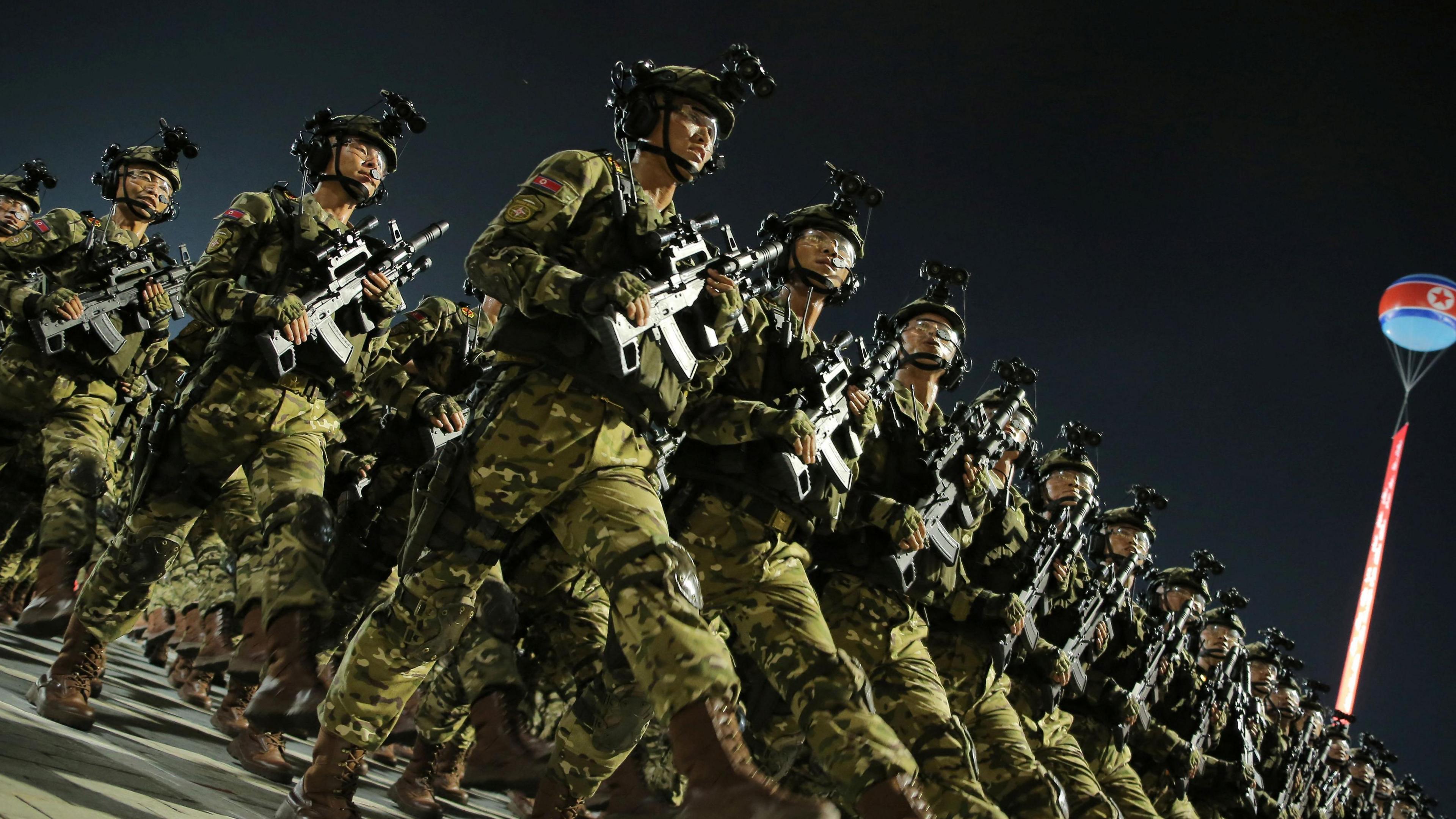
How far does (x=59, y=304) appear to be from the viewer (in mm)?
6605

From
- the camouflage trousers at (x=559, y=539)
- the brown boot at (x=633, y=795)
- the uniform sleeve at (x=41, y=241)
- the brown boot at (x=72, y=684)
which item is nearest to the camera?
the camouflage trousers at (x=559, y=539)

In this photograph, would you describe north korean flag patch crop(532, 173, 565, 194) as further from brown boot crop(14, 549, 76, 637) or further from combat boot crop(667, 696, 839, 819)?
brown boot crop(14, 549, 76, 637)

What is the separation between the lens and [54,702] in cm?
404

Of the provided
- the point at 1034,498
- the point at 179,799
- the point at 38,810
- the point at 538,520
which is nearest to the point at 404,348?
the point at 538,520

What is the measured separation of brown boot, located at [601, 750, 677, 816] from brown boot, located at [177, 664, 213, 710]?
10.5 ft

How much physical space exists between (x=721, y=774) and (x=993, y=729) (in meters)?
3.41

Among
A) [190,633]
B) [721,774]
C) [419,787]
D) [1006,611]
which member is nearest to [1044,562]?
[1006,611]

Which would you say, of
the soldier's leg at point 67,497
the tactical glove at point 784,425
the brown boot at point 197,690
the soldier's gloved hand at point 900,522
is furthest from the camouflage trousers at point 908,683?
the brown boot at point 197,690

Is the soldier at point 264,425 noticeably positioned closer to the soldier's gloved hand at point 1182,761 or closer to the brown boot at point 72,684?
the brown boot at point 72,684

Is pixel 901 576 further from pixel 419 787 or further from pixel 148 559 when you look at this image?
pixel 148 559

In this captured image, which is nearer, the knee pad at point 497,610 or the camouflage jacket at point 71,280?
the knee pad at point 497,610

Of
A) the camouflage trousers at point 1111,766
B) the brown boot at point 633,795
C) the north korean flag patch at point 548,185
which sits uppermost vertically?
the north korean flag patch at point 548,185

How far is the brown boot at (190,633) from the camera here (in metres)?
7.43

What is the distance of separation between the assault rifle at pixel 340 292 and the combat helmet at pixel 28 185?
193 inches
